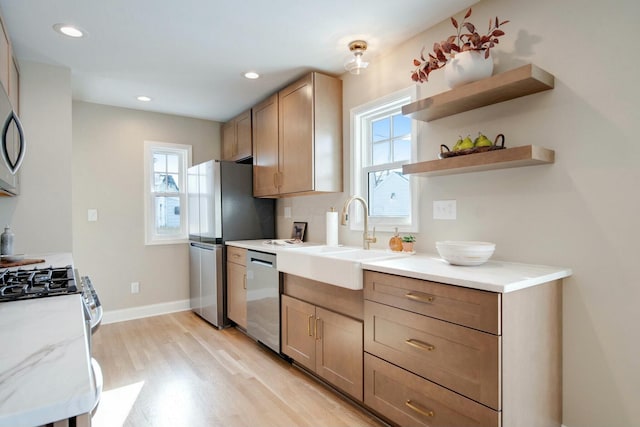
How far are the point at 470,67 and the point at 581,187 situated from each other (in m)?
0.82

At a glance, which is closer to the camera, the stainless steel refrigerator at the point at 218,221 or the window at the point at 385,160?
the window at the point at 385,160

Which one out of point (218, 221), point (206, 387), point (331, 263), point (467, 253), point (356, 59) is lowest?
point (206, 387)

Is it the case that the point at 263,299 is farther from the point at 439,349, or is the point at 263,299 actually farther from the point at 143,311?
the point at 143,311

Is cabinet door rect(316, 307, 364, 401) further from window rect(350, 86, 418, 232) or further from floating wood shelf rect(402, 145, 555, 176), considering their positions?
floating wood shelf rect(402, 145, 555, 176)

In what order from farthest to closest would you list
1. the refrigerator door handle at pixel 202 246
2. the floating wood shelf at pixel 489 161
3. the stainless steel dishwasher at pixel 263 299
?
the refrigerator door handle at pixel 202 246 < the stainless steel dishwasher at pixel 263 299 < the floating wood shelf at pixel 489 161

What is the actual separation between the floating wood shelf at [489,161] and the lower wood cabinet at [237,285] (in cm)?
190

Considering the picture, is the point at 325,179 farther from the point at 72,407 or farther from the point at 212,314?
the point at 72,407

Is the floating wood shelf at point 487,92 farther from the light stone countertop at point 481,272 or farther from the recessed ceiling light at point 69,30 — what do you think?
the recessed ceiling light at point 69,30

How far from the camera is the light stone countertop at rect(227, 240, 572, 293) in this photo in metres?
1.42

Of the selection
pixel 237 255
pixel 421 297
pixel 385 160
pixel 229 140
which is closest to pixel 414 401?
pixel 421 297

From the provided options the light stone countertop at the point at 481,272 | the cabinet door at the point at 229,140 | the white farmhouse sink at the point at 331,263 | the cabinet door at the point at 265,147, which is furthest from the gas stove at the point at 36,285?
the cabinet door at the point at 229,140

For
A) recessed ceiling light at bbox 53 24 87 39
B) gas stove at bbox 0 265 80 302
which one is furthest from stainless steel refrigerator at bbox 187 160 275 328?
gas stove at bbox 0 265 80 302

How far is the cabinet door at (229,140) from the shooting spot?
171 inches

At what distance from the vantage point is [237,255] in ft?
11.3
